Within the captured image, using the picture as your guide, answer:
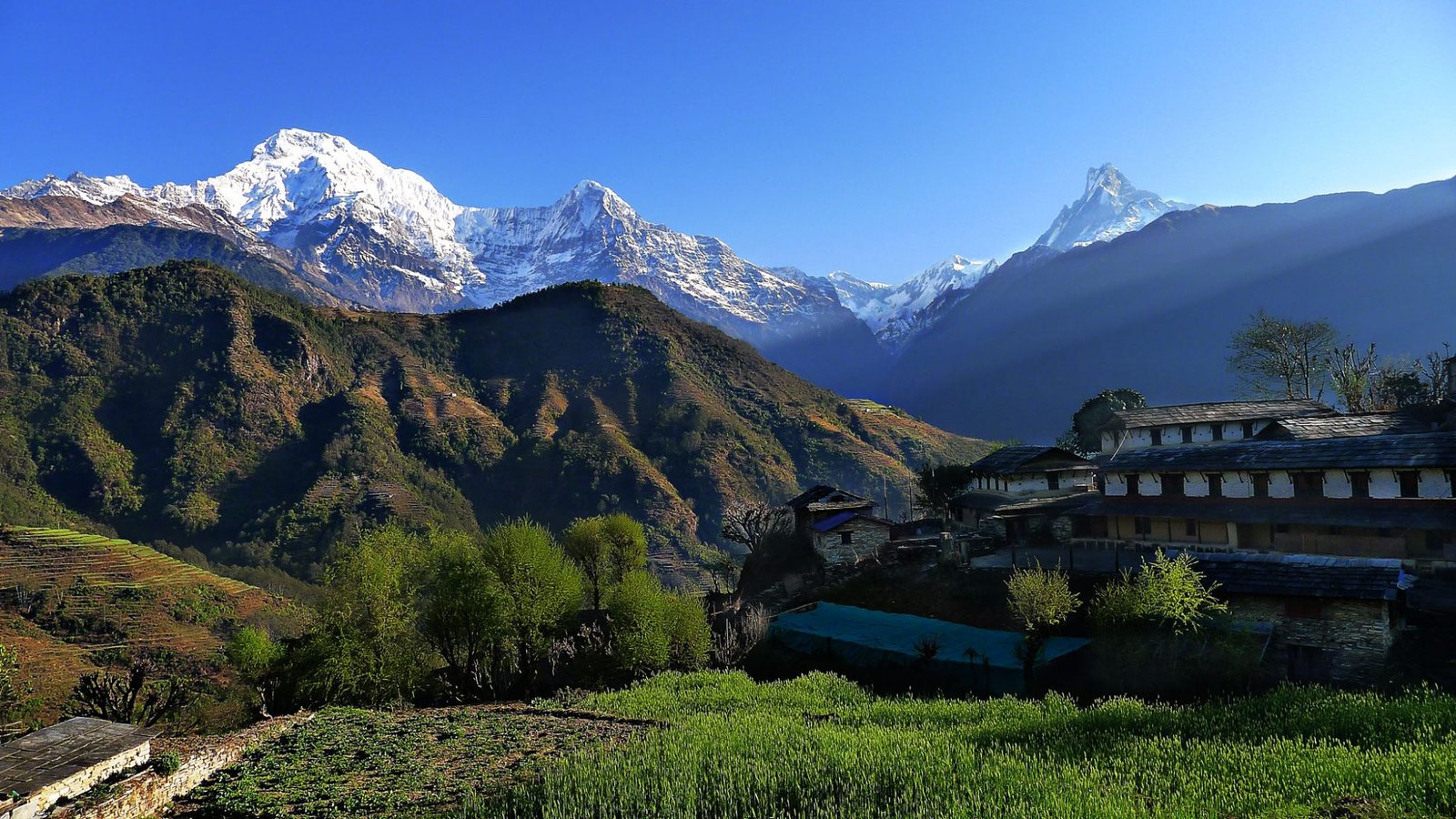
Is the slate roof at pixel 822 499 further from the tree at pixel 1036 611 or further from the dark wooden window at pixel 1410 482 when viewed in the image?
the dark wooden window at pixel 1410 482

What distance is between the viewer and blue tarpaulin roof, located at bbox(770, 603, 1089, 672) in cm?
2680

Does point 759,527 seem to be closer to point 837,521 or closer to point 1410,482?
point 837,521

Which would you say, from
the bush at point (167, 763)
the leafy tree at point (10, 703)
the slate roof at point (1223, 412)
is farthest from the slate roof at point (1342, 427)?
the leafy tree at point (10, 703)

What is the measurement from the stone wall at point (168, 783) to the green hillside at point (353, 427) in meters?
82.1

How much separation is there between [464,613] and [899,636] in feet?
67.7

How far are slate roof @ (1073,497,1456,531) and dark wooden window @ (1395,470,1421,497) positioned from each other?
34cm

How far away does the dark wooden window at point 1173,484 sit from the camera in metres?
36.5

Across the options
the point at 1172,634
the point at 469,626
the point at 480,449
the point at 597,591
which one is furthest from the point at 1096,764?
the point at 480,449

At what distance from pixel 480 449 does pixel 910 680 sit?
12268 centimetres

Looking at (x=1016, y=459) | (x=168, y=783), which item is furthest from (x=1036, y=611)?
(x=168, y=783)

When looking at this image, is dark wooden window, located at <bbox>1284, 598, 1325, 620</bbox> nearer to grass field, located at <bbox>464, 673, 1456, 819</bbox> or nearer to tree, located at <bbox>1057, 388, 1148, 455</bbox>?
grass field, located at <bbox>464, 673, 1456, 819</bbox>

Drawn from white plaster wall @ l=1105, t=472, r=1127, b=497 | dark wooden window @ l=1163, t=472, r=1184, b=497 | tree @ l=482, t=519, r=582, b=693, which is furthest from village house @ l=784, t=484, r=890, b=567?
tree @ l=482, t=519, r=582, b=693

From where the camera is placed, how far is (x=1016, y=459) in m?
49.3

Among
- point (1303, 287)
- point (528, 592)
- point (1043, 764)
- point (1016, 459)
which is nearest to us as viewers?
point (1043, 764)
